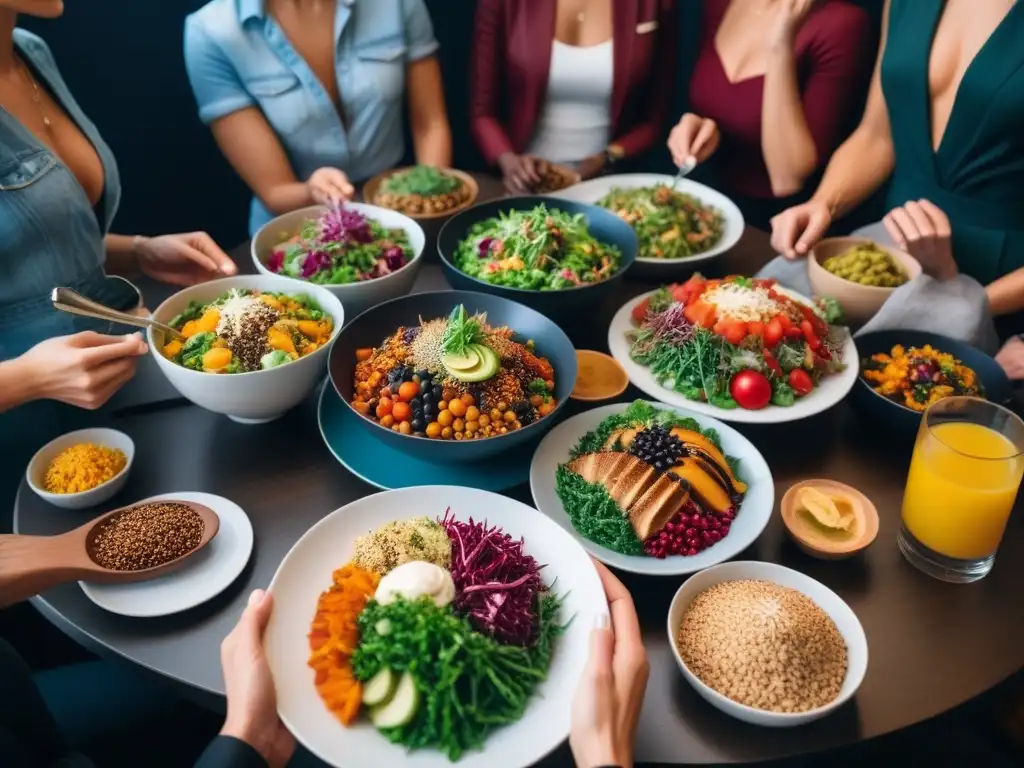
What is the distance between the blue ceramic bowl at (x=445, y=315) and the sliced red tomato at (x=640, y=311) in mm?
315

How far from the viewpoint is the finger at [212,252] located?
81.6 inches

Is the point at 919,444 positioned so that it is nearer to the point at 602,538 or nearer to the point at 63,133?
the point at 602,538

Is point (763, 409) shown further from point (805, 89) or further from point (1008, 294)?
point (805, 89)

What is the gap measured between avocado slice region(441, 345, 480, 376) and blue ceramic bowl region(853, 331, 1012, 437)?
89 cm

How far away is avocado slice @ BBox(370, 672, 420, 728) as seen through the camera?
1.08 m

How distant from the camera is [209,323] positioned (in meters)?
1.72

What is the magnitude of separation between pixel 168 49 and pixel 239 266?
161 centimetres

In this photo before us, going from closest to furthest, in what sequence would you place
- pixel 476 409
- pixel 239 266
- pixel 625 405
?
1. pixel 476 409
2. pixel 625 405
3. pixel 239 266

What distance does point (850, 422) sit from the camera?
1771 millimetres

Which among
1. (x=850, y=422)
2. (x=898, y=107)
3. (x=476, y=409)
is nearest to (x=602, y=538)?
(x=476, y=409)

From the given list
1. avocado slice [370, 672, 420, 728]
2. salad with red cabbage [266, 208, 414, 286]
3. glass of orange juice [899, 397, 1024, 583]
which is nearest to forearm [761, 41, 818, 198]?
salad with red cabbage [266, 208, 414, 286]

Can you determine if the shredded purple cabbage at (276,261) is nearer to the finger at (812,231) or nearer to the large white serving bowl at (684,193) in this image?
the large white serving bowl at (684,193)

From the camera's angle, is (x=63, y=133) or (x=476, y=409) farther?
(x=63, y=133)

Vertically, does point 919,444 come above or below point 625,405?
above
